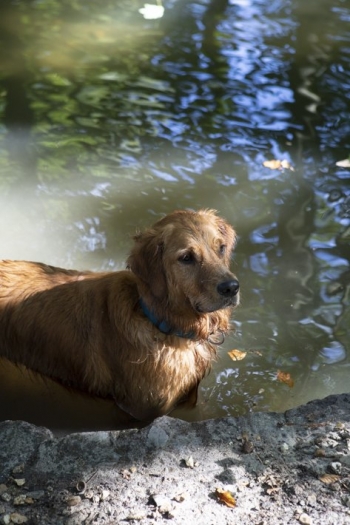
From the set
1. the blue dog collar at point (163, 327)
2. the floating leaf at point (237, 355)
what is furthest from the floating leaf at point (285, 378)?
the blue dog collar at point (163, 327)

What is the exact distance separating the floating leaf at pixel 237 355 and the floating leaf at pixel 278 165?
109 inches

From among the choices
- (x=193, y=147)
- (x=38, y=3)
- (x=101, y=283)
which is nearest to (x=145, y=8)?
(x=38, y=3)

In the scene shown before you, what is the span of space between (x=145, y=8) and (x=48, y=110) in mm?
3513

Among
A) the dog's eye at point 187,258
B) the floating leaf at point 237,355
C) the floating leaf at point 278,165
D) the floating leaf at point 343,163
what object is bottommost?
the floating leaf at point 237,355

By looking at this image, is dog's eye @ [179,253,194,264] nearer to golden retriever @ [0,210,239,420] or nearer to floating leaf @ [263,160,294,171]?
golden retriever @ [0,210,239,420]

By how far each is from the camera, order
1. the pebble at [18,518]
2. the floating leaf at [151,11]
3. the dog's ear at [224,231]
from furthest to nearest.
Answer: the floating leaf at [151,11]
the dog's ear at [224,231]
the pebble at [18,518]

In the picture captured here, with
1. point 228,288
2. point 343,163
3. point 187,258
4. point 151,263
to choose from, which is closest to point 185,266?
point 187,258

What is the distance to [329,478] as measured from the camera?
3.65m

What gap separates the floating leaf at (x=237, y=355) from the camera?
5.52 metres

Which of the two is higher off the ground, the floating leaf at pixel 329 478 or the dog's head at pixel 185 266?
the dog's head at pixel 185 266

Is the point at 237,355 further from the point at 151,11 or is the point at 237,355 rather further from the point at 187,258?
the point at 151,11

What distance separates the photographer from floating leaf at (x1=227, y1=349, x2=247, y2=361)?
5.52m

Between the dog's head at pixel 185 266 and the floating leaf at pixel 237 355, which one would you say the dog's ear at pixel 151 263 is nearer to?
the dog's head at pixel 185 266

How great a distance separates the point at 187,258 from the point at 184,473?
134 centimetres
